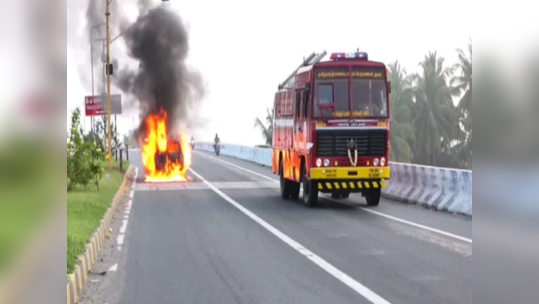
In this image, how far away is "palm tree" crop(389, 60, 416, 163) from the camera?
2335 inches

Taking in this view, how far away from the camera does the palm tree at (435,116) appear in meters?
60.2

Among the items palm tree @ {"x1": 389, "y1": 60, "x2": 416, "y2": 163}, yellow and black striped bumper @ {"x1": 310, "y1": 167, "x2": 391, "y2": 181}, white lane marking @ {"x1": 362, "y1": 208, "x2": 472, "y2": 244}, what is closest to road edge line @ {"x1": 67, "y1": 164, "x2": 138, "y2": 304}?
yellow and black striped bumper @ {"x1": 310, "y1": 167, "x2": 391, "y2": 181}

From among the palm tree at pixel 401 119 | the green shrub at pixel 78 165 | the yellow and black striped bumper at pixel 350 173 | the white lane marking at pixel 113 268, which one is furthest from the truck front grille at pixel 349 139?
the palm tree at pixel 401 119

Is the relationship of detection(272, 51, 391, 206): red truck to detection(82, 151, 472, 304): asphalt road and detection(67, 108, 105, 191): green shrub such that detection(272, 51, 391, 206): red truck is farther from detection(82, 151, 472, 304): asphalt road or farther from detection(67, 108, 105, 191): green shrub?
detection(67, 108, 105, 191): green shrub

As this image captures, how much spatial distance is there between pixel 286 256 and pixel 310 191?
7.77 meters

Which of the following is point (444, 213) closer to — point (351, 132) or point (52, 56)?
point (351, 132)

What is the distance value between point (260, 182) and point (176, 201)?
29.6ft

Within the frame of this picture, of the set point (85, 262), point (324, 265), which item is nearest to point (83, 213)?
point (85, 262)

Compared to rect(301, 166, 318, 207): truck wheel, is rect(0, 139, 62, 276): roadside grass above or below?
above

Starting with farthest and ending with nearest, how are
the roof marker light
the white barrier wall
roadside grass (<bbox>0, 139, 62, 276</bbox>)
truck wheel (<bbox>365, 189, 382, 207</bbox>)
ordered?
truck wheel (<bbox>365, 189, 382, 207</bbox>) < the roof marker light < the white barrier wall < roadside grass (<bbox>0, 139, 62, 276</bbox>)

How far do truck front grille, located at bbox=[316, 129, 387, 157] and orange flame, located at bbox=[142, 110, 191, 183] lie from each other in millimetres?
14202

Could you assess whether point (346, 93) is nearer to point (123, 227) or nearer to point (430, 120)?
point (123, 227)

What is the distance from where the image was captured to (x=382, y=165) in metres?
19.4

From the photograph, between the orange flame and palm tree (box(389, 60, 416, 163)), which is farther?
palm tree (box(389, 60, 416, 163))
